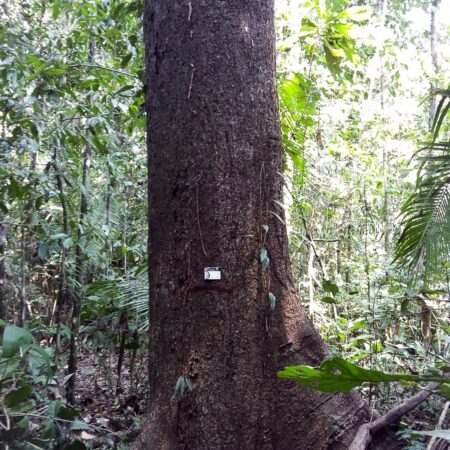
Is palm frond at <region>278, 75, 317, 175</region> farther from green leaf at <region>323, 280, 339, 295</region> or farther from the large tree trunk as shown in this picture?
the large tree trunk

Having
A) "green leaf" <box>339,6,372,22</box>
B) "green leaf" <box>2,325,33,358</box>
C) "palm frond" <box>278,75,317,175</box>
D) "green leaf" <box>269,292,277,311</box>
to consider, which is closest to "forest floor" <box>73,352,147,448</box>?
"green leaf" <box>2,325,33,358</box>

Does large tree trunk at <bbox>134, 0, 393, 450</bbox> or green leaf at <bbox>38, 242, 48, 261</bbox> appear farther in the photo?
green leaf at <bbox>38, 242, 48, 261</bbox>

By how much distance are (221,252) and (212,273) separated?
0.09m

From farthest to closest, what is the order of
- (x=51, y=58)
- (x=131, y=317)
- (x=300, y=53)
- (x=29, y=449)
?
(x=300, y=53) → (x=131, y=317) → (x=51, y=58) → (x=29, y=449)

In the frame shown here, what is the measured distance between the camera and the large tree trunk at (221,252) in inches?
70.4

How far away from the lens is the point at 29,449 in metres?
1.67

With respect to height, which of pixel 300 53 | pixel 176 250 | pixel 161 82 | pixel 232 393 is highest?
pixel 300 53

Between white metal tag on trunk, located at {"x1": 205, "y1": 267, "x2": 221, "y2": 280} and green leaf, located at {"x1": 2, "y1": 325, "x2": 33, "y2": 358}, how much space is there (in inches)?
25.4

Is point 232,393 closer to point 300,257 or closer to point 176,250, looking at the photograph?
point 176,250

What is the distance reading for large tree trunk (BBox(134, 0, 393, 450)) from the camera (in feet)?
5.87

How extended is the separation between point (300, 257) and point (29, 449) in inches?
131

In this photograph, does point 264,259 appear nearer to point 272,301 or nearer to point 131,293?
point 272,301

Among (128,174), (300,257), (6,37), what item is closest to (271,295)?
(6,37)

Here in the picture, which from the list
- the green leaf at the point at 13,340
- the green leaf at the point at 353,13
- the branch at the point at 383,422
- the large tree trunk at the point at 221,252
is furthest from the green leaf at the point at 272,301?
the green leaf at the point at 353,13
